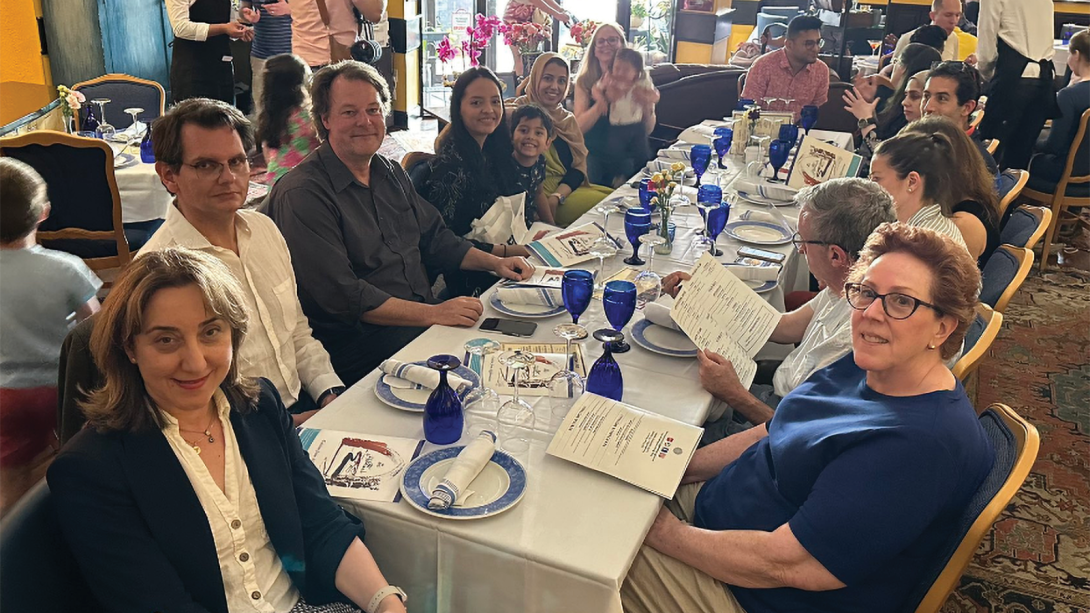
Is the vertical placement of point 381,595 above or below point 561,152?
below

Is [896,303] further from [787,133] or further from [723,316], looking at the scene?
[787,133]

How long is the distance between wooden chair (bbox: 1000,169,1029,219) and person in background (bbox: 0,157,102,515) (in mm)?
3388

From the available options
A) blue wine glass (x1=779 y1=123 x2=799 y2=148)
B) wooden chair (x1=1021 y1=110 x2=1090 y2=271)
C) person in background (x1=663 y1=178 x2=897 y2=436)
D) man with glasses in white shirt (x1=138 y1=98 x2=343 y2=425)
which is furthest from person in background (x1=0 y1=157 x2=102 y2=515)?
wooden chair (x1=1021 y1=110 x2=1090 y2=271)

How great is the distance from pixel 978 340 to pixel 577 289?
3.16 ft

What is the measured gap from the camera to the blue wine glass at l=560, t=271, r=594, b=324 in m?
1.95

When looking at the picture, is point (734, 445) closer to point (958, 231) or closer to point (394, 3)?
point (958, 231)

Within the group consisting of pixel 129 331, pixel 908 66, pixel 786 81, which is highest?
pixel 908 66

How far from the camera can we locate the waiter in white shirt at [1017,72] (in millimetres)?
5355

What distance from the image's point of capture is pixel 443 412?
1.56m

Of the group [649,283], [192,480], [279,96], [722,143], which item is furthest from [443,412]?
[722,143]

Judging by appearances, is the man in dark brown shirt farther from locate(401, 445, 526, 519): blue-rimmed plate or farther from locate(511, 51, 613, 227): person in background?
locate(511, 51, 613, 227): person in background

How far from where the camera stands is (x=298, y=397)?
7.12 ft

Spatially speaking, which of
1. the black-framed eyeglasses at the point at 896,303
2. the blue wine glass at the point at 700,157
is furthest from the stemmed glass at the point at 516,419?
the blue wine glass at the point at 700,157

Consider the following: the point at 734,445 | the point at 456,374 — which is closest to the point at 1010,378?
the point at 734,445
